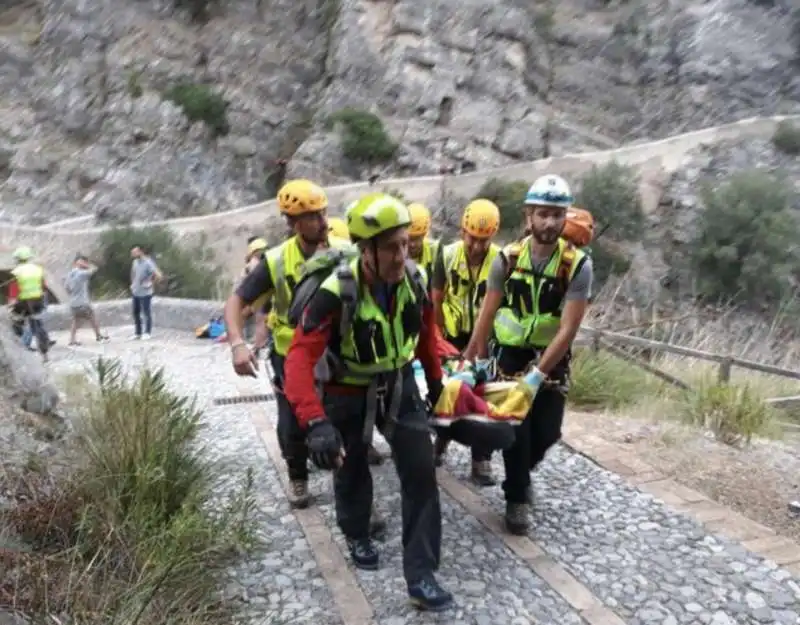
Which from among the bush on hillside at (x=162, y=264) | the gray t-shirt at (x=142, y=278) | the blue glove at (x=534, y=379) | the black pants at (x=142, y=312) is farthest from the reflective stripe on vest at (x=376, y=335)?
the bush on hillside at (x=162, y=264)

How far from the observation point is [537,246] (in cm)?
441

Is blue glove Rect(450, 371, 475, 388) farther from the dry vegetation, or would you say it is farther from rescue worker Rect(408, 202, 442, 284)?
the dry vegetation

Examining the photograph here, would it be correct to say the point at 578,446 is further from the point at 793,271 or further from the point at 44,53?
the point at 44,53

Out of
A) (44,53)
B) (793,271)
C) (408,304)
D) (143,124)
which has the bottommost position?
(793,271)

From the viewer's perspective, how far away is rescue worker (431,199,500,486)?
5.16 meters

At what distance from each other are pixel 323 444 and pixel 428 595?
2.98 ft

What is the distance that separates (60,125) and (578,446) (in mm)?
35386

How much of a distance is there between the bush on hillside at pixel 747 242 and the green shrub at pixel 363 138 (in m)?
13.9

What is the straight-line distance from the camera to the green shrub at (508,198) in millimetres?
32656

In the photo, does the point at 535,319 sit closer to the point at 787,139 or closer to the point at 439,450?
the point at 439,450

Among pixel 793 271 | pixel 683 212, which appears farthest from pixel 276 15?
pixel 793 271

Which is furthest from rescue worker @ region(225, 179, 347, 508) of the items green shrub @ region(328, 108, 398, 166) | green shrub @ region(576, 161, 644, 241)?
green shrub @ region(328, 108, 398, 166)

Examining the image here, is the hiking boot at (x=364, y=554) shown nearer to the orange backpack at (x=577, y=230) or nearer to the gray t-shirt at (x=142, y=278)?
the orange backpack at (x=577, y=230)

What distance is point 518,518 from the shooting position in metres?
4.49
